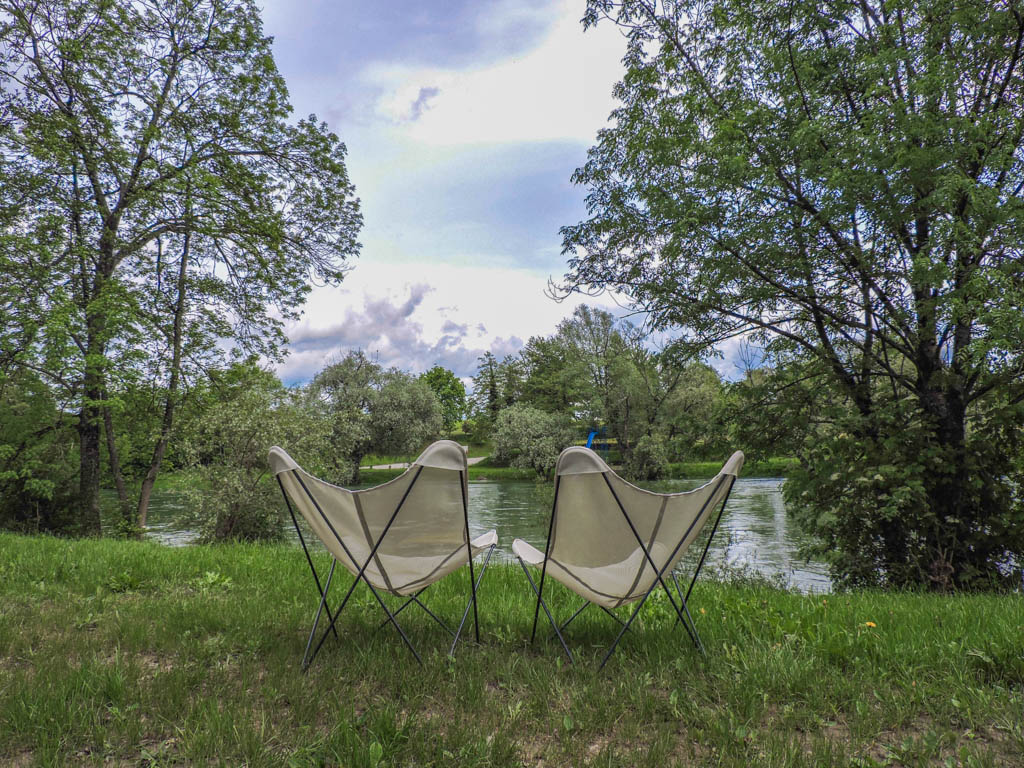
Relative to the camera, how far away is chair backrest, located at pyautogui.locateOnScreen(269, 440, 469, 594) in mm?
2059

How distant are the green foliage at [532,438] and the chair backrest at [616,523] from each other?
959 inches

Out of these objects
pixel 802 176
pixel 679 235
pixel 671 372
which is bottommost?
pixel 671 372

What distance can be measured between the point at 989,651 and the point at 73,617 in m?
4.22

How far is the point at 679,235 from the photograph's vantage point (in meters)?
4.95

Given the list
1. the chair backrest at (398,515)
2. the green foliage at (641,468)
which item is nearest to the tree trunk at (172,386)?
the chair backrest at (398,515)

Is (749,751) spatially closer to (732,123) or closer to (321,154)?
(732,123)

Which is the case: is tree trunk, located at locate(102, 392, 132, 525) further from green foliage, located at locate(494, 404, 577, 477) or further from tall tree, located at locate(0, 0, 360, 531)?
green foliage, located at locate(494, 404, 577, 477)

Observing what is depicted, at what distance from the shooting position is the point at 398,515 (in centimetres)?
217

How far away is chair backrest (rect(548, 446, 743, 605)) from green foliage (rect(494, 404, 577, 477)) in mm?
24356

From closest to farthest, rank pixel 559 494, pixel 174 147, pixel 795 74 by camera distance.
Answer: pixel 559 494 < pixel 795 74 < pixel 174 147

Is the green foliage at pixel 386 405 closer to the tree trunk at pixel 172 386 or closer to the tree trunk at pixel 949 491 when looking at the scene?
the tree trunk at pixel 172 386

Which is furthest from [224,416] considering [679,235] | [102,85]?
[679,235]

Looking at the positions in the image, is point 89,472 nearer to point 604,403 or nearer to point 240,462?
point 240,462

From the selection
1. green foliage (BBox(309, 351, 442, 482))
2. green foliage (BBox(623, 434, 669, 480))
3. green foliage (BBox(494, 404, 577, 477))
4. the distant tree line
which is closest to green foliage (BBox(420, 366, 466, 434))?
green foliage (BBox(309, 351, 442, 482))
